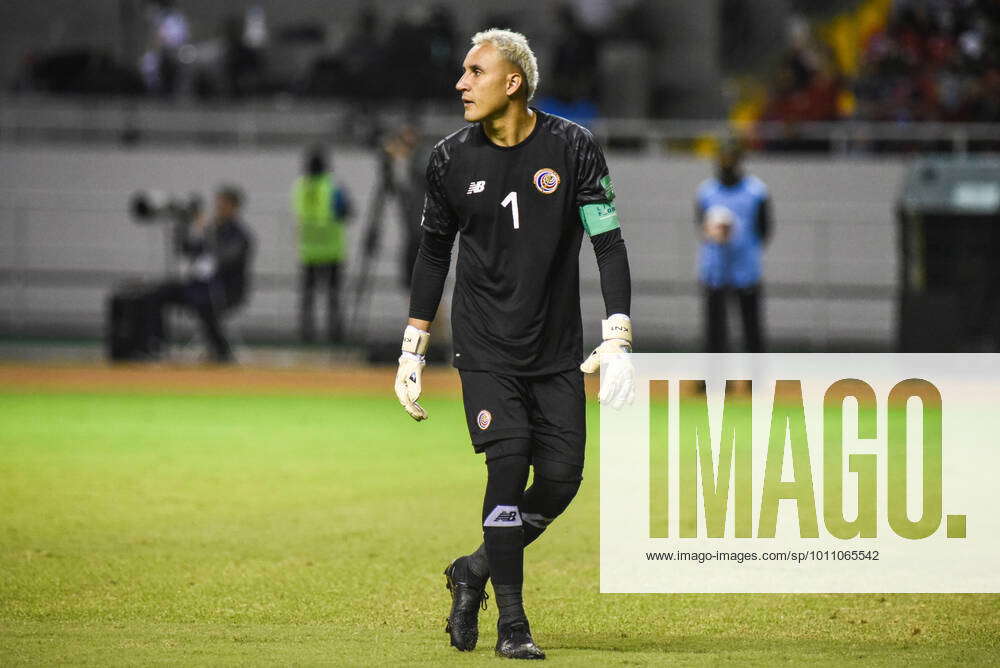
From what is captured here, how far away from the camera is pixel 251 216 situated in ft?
78.7

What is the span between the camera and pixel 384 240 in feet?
79.5

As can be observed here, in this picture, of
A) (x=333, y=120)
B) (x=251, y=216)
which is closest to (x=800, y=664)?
(x=251, y=216)

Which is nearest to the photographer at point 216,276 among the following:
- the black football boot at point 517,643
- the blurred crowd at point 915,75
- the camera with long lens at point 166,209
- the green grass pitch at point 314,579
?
the camera with long lens at point 166,209

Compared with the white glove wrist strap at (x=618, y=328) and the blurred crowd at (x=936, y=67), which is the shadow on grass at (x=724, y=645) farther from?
the blurred crowd at (x=936, y=67)

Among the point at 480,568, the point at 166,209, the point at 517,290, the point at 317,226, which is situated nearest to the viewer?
the point at 517,290

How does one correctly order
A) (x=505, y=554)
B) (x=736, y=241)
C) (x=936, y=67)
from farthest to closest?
(x=936, y=67) → (x=736, y=241) → (x=505, y=554)

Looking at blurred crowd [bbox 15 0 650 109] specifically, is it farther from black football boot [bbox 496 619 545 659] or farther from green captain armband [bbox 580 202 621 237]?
black football boot [bbox 496 619 545 659]

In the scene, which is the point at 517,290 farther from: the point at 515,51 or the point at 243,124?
the point at 243,124

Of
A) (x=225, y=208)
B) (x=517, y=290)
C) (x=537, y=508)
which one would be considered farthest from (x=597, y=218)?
(x=225, y=208)

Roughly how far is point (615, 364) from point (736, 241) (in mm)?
9978

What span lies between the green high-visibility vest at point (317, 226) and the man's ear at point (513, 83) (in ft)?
52.4

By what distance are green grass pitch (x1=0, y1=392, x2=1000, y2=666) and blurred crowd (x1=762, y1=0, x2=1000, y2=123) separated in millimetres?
12247

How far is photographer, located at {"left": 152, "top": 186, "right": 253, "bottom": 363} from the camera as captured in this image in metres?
19.4

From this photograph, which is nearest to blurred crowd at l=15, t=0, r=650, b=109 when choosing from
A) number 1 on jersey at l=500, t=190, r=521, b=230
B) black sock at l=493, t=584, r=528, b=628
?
number 1 on jersey at l=500, t=190, r=521, b=230
